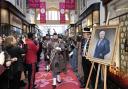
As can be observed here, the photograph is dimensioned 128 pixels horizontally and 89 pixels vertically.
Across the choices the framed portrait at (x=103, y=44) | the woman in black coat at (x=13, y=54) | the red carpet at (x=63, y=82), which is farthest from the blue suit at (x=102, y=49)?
the red carpet at (x=63, y=82)

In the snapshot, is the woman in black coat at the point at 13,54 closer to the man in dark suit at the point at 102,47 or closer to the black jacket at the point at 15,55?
the black jacket at the point at 15,55

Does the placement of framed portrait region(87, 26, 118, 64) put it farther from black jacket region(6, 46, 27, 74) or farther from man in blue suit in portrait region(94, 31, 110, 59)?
black jacket region(6, 46, 27, 74)

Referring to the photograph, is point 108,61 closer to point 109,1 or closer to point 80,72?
point 109,1

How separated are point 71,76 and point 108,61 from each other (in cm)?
642

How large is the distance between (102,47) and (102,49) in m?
0.05

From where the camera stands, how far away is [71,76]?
13656 millimetres

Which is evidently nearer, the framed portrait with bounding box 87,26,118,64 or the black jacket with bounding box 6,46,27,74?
the framed portrait with bounding box 87,26,118,64

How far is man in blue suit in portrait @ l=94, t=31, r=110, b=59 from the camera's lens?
7534 mm

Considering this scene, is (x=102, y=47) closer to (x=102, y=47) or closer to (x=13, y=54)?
(x=102, y=47)

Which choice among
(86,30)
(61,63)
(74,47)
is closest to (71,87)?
(61,63)

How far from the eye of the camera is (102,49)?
7.72 meters

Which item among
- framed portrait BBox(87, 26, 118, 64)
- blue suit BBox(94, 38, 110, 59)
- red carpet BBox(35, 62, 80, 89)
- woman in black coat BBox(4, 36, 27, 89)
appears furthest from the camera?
red carpet BBox(35, 62, 80, 89)

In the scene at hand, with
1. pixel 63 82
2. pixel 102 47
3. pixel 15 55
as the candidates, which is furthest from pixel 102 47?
pixel 63 82

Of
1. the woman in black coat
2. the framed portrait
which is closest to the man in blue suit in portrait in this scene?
the framed portrait
